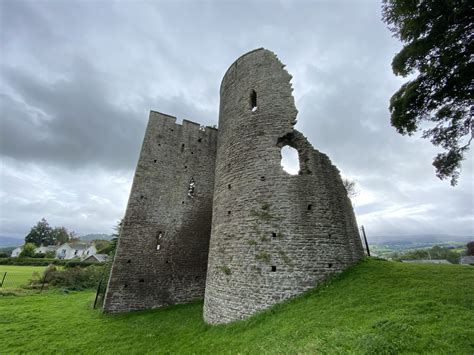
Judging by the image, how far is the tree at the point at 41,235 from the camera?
2697 inches

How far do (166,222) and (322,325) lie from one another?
10598 mm

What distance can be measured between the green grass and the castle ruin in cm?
80

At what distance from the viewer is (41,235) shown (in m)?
70.8

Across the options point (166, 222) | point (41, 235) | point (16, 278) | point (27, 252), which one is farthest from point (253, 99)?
point (41, 235)

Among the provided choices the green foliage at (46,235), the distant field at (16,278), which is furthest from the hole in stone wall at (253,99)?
the green foliage at (46,235)

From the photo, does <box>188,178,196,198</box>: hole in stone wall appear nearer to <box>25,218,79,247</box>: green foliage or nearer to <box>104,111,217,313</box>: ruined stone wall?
<box>104,111,217,313</box>: ruined stone wall

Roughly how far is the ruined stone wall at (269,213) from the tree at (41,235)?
287 feet

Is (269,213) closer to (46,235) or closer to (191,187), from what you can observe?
(191,187)

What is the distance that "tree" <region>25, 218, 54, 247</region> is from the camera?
68500 millimetres

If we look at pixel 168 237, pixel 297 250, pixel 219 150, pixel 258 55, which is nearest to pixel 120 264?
pixel 168 237

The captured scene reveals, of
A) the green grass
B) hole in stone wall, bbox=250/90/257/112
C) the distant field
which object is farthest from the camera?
the distant field

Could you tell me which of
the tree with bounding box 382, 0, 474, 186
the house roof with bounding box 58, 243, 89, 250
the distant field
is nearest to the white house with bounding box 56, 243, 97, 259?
the house roof with bounding box 58, 243, 89, 250

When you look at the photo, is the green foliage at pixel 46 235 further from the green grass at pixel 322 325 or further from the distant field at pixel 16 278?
the green grass at pixel 322 325

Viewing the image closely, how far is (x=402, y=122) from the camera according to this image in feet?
26.6
